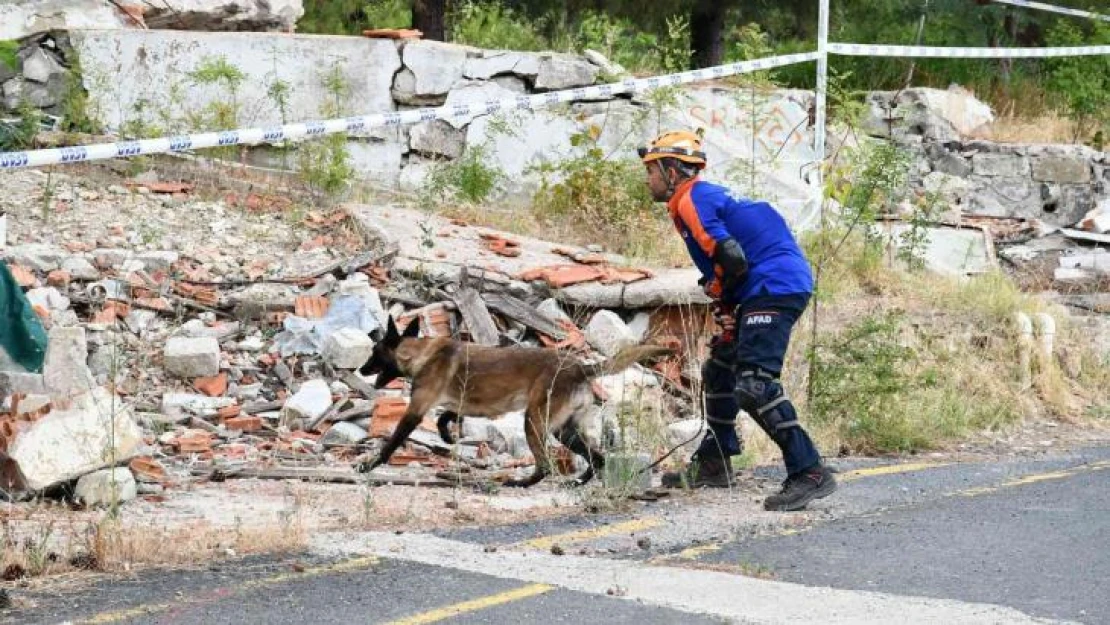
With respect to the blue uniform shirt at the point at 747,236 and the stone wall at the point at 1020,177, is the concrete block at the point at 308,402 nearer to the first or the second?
the blue uniform shirt at the point at 747,236

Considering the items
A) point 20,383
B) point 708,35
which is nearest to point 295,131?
point 20,383

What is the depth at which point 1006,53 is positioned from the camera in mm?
18406

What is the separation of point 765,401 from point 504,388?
1721mm

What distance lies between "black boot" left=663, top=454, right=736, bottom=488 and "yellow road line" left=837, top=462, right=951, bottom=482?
804mm

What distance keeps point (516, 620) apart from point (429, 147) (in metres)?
10.3

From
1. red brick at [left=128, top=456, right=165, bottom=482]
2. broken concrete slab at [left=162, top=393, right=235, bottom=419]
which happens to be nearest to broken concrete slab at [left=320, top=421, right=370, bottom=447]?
broken concrete slab at [left=162, top=393, right=235, bottom=419]

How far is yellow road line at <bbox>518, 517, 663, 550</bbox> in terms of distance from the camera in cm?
741

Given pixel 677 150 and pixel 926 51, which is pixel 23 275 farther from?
pixel 926 51

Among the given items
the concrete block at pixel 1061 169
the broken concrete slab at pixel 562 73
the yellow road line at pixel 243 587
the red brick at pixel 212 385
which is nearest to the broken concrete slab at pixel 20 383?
the red brick at pixel 212 385

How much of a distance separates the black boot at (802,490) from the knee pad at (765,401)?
0.27 meters

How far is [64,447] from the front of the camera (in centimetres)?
783

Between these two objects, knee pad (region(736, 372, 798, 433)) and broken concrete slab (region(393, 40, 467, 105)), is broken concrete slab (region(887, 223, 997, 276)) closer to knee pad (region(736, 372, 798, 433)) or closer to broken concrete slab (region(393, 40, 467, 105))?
broken concrete slab (region(393, 40, 467, 105))

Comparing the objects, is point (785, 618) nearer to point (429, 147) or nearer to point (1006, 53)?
point (429, 147)

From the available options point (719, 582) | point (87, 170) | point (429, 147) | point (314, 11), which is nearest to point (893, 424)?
point (719, 582)
